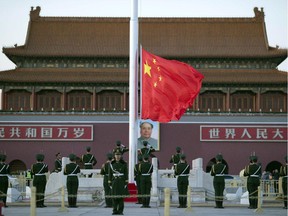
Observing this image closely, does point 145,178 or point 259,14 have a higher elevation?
point 259,14

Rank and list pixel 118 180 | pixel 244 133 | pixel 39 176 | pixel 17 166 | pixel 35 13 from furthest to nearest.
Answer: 1. pixel 35 13
2. pixel 17 166
3. pixel 244 133
4. pixel 39 176
5. pixel 118 180

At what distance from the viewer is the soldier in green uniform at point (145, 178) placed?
689 inches

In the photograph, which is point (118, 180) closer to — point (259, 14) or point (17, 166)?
point (17, 166)

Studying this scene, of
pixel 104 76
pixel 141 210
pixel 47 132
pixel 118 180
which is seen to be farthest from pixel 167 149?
pixel 118 180

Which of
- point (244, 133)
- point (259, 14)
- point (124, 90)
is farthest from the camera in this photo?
point (259, 14)

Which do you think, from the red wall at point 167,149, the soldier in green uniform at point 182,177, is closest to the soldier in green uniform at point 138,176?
the soldier in green uniform at point 182,177

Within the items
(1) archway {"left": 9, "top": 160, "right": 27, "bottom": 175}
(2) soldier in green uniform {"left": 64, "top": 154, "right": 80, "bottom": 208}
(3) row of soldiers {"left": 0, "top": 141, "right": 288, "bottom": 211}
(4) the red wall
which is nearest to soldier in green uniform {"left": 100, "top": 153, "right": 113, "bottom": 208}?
(3) row of soldiers {"left": 0, "top": 141, "right": 288, "bottom": 211}

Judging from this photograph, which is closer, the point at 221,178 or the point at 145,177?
the point at 145,177

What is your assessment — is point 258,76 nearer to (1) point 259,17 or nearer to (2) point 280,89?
(2) point 280,89

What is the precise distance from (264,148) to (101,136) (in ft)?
27.7

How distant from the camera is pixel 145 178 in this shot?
17641 millimetres

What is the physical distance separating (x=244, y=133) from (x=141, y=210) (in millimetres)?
19402

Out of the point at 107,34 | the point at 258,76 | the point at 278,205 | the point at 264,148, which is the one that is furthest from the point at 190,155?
the point at 278,205

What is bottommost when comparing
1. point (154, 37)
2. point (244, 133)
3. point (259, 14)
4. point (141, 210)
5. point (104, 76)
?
point (141, 210)
